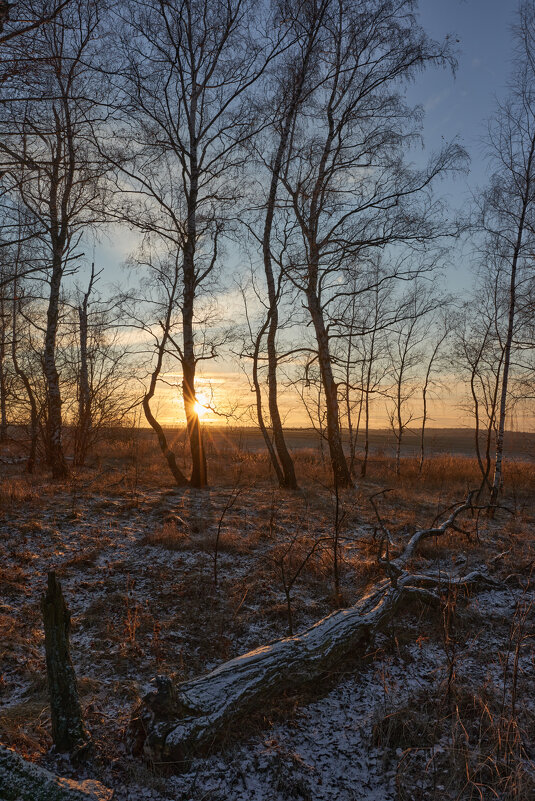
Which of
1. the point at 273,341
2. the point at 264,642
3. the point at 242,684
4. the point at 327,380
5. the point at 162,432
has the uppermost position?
the point at 273,341

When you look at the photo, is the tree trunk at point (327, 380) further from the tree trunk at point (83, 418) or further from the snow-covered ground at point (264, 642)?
the tree trunk at point (83, 418)

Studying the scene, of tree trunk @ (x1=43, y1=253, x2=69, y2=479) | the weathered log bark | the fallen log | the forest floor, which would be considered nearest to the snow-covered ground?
the forest floor

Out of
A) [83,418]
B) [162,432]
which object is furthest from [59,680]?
[83,418]

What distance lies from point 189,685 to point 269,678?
0.63m

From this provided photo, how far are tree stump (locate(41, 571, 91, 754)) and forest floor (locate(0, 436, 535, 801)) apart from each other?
4.2 inches

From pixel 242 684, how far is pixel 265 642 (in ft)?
3.58

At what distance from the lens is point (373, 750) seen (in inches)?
118

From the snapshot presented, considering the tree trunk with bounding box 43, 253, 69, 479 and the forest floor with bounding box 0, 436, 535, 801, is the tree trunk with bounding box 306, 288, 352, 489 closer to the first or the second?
the forest floor with bounding box 0, 436, 535, 801

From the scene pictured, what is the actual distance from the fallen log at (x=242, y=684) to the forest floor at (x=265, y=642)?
0.36 ft

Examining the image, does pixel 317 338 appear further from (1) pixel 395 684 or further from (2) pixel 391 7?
(1) pixel 395 684

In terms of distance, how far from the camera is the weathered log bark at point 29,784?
208 cm

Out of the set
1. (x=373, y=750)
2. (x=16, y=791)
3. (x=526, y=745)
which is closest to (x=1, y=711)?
(x=16, y=791)

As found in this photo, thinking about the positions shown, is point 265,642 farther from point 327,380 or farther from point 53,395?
point 53,395

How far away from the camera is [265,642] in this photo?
434cm
